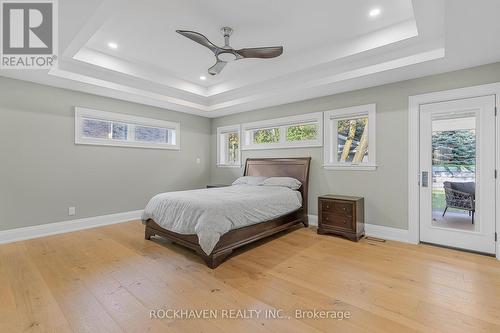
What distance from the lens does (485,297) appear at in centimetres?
214

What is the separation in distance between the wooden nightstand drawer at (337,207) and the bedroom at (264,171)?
0.02 meters

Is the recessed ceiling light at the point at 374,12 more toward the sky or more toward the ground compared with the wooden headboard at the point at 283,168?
more toward the sky

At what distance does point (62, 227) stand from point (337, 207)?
15.0ft

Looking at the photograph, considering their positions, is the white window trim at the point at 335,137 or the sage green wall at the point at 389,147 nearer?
the sage green wall at the point at 389,147

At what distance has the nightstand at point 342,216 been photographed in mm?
3713

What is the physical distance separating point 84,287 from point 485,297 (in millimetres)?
3665

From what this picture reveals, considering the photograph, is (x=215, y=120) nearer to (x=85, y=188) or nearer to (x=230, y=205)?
(x=85, y=188)

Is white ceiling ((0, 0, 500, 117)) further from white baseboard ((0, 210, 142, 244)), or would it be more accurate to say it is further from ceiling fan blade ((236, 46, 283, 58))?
white baseboard ((0, 210, 142, 244))

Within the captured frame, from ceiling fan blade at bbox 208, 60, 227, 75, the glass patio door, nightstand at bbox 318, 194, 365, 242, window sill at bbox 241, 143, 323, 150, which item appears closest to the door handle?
the glass patio door

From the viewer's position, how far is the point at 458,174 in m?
3.33

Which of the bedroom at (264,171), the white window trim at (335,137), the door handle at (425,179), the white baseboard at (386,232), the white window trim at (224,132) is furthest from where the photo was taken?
the white window trim at (224,132)

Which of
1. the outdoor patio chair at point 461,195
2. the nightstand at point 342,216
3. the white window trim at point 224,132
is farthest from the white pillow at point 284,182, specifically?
the outdoor patio chair at point 461,195

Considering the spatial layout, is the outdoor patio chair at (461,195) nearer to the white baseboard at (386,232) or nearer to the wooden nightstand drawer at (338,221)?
the white baseboard at (386,232)

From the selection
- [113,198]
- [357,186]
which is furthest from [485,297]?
[113,198]
